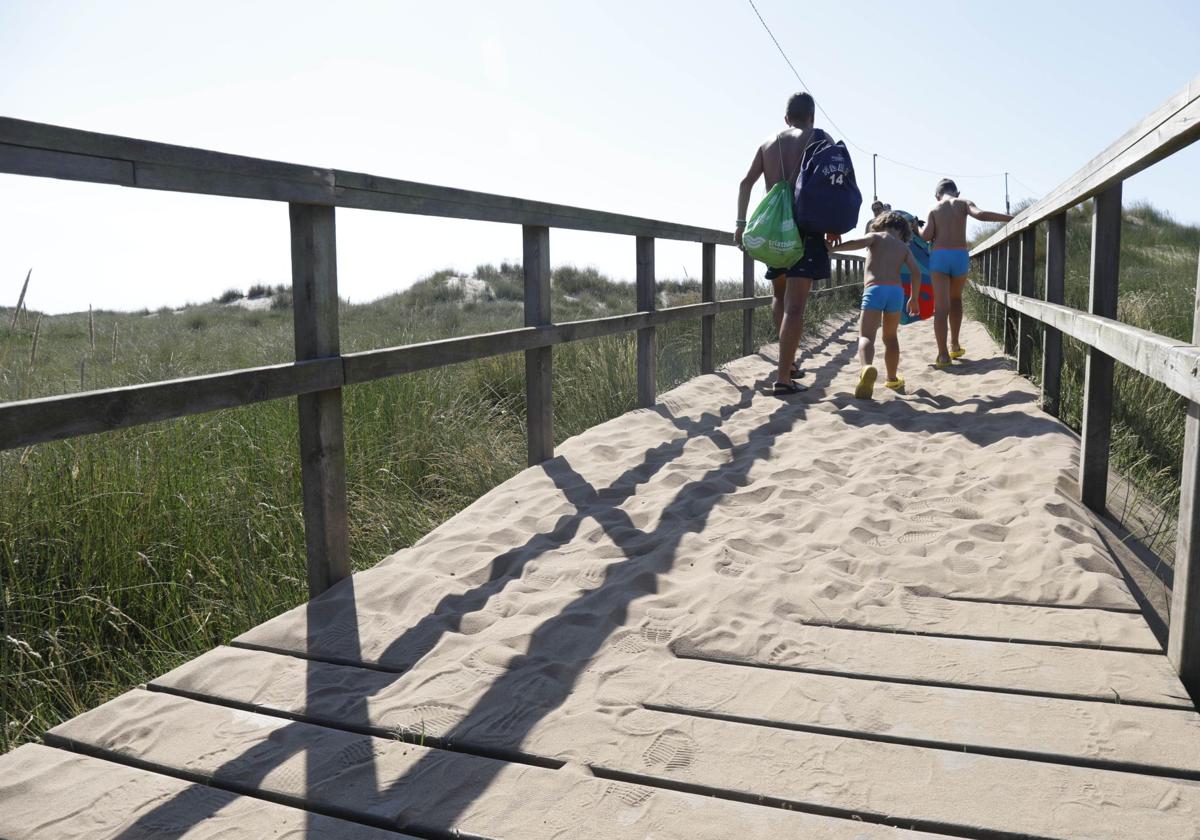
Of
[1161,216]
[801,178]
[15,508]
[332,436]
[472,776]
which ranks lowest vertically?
[472,776]

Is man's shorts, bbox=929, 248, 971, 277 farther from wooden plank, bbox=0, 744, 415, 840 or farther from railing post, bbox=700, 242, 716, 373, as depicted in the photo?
wooden plank, bbox=0, 744, 415, 840

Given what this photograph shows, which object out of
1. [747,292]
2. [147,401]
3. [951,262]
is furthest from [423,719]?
[747,292]

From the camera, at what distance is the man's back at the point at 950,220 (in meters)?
7.68

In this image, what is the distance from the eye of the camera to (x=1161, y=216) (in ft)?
98.3

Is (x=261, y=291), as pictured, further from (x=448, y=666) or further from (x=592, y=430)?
(x=448, y=666)

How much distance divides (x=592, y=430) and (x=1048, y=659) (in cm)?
341

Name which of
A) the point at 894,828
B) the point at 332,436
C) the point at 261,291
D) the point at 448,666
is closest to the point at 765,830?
the point at 894,828

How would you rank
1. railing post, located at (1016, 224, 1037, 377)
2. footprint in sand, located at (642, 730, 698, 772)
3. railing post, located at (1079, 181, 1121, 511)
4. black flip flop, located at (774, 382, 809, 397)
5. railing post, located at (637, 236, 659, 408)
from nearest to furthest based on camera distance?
1. footprint in sand, located at (642, 730, 698, 772)
2. railing post, located at (1079, 181, 1121, 511)
3. railing post, located at (637, 236, 659, 408)
4. railing post, located at (1016, 224, 1037, 377)
5. black flip flop, located at (774, 382, 809, 397)

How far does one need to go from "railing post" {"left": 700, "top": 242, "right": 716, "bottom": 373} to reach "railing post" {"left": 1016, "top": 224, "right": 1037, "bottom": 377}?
232 centimetres

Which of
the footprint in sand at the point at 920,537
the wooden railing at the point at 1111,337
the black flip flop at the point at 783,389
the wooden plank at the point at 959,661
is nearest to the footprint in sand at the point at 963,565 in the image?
the footprint in sand at the point at 920,537

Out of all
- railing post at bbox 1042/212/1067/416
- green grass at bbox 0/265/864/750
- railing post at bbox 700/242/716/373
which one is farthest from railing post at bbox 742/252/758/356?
railing post at bbox 1042/212/1067/416

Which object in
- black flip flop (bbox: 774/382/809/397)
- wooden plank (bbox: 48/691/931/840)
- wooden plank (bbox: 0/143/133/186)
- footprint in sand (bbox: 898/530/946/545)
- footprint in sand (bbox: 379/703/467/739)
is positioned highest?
wooden plank (bbox: 0/143/133/186)

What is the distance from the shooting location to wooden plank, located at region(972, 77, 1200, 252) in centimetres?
252

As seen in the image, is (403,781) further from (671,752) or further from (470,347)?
(470,347)
